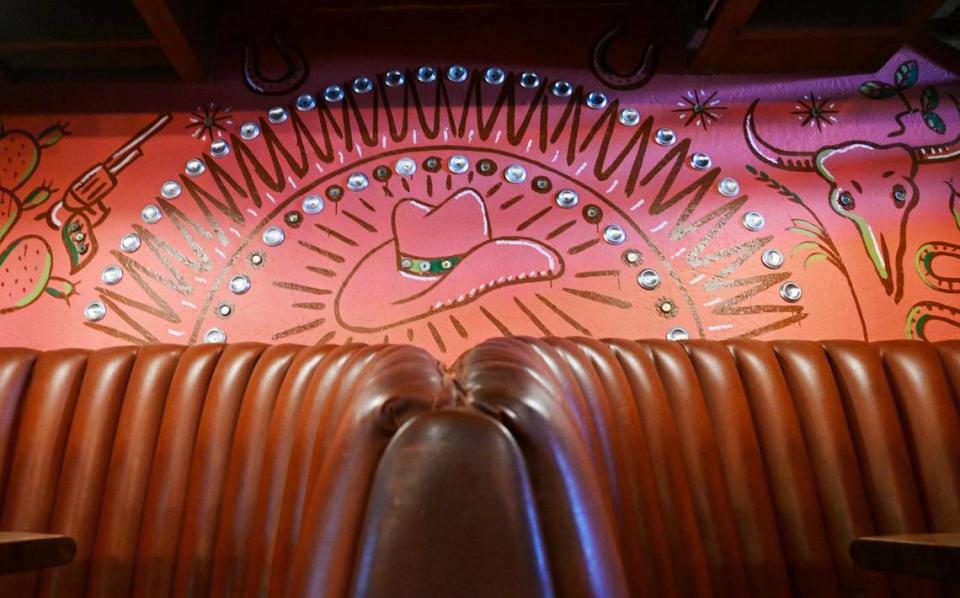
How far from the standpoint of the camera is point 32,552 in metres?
0.83

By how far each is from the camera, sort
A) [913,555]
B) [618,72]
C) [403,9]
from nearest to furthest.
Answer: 1. [913,555]
2. [618,72]
3. [403,9]

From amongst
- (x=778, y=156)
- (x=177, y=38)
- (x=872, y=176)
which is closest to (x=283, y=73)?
(x=177, y=38)

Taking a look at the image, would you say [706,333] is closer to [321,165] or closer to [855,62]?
[855,62]

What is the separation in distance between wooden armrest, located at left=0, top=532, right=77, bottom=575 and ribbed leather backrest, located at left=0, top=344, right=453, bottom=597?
0.93ft

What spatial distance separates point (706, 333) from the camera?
1.99 m

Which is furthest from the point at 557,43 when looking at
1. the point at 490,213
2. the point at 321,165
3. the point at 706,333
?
the point at 706,333

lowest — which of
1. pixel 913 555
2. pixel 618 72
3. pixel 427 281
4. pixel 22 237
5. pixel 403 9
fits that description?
pixel 913 555

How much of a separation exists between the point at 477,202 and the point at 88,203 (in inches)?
51.8

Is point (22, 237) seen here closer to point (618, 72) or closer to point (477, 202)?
point (477, 202)

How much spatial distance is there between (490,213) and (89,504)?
1345mm

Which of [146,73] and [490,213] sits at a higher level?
[146,73]

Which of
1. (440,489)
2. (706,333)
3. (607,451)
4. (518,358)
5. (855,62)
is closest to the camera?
(440,489)

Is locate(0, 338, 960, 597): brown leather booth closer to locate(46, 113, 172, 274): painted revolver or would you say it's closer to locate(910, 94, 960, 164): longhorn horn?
locate(46, 113, 172, 274): painted revolver

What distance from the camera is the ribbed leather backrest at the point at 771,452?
114 cm
